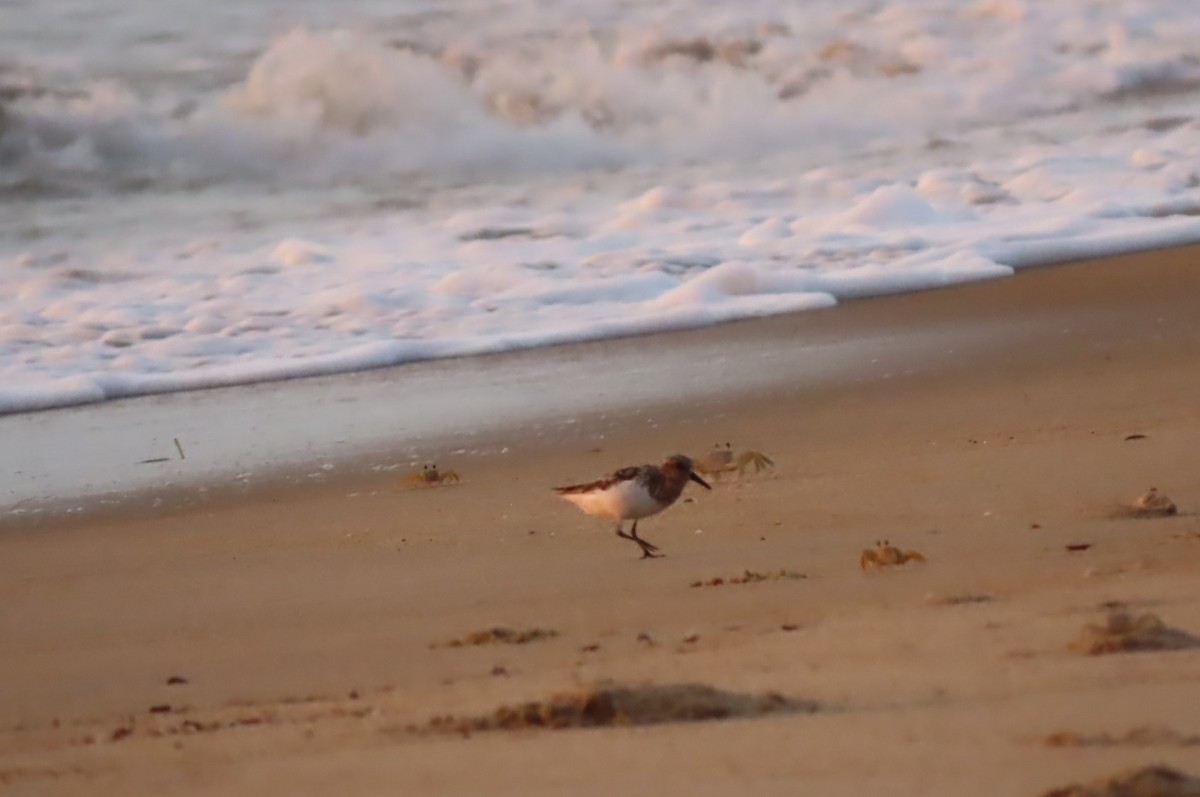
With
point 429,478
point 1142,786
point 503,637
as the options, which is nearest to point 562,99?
point 429,478

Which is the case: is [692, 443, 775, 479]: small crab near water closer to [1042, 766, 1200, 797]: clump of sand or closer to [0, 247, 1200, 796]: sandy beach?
[0, 247, 1200, 796]: sandy beach

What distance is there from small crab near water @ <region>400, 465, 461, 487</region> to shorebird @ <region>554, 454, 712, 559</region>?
1056 millimetres

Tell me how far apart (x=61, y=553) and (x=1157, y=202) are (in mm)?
6959

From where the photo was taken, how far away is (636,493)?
467 centimetres

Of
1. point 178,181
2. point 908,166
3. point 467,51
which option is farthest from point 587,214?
point 467,51

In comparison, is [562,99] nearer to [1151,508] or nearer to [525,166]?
[525,166]

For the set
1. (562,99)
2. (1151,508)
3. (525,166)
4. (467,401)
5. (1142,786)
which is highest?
(562,99)

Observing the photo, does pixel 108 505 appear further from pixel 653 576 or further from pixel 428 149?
pixel 428 149

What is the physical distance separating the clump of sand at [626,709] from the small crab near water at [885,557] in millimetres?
1026

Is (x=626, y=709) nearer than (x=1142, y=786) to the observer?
No

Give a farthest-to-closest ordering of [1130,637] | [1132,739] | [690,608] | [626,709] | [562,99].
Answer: [562,99], [690,608], [1130,637], [626,709], [1132,739]

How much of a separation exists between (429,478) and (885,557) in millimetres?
2092

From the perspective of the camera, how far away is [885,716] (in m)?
3.05

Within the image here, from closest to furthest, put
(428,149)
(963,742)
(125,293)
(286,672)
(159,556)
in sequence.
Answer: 1. (963,742)
2. (286,672)
3. (159,556)
4. (125,293)
5. (428,149)
